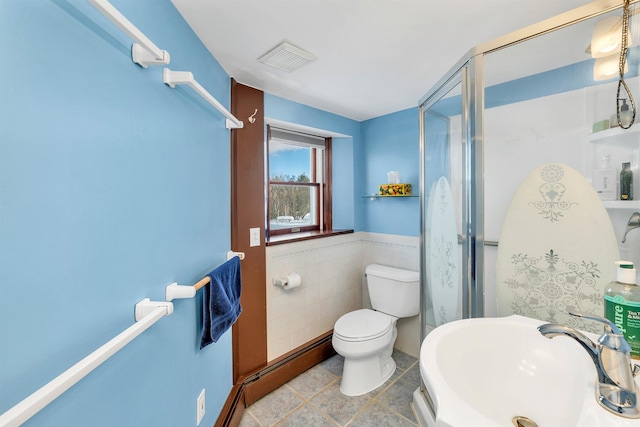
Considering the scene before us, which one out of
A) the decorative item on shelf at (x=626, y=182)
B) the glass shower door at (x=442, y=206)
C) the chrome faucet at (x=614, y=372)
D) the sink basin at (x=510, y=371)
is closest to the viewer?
the chrome faucet at (x=614, y=372)

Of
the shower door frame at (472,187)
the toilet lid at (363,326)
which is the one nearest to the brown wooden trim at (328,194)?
the toilet lid at (363,326)

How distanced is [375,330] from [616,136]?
1620 mm

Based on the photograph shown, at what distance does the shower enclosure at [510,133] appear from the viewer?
104 centimetres

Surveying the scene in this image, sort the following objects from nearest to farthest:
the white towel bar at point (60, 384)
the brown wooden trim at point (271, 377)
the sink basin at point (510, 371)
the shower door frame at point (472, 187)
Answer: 1. the white towel bar at point (60, 384)
2. the sink basin at point (510, 371)
3. the shower door frame at point (472, 187)
4. the brown wooden trim at point (271, 377)

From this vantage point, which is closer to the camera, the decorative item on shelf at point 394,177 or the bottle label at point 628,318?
the bottle label at point 628,318

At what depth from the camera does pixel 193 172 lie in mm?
1175

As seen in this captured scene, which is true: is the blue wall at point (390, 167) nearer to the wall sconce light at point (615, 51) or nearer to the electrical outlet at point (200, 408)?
the wall sconce light at point (615, 51)

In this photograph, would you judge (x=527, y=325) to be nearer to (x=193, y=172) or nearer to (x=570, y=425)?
(x=570, y=425)

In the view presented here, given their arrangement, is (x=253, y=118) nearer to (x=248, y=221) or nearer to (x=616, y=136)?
(x=248, y=221)

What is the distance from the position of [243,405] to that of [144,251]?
1.40m

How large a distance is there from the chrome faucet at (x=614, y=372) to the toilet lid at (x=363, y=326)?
135cm

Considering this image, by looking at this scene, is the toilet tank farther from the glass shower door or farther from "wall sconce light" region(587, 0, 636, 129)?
"wall sconce light" region(587, 0, 636, 129)

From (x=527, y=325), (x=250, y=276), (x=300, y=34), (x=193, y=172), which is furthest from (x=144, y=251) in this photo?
(x=527, y=325)

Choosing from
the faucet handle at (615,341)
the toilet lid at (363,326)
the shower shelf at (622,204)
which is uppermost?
the shower shelf at (622,204)
